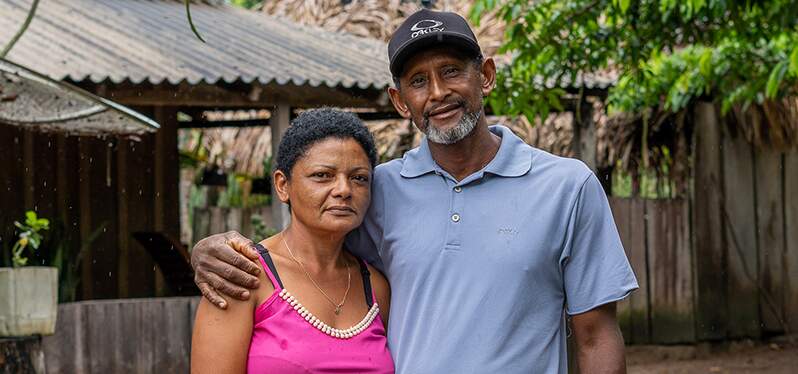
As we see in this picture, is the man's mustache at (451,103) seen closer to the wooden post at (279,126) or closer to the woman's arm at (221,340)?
the woman's arm at (221,340)

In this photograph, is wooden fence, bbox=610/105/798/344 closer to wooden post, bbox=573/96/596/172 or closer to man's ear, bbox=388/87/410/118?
wooden post, bbox=573/96/596/172

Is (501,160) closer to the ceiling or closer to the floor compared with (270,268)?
closer to the ceiling

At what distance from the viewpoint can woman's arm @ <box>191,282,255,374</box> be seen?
114 inches

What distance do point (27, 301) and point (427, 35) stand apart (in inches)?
168

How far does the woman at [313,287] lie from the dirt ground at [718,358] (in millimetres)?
7439

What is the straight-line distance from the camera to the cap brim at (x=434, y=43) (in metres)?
3.03

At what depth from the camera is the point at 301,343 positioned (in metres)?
3.00

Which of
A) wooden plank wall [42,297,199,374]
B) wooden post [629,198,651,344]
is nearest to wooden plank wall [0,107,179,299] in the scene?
wooden plank wall [42,297,199,374]

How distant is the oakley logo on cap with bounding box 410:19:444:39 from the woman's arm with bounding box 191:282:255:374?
33.3 inches

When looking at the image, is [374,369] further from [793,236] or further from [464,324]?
[793,236]

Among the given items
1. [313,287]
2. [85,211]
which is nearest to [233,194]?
[85,211]

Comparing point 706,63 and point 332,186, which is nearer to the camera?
point 332,186

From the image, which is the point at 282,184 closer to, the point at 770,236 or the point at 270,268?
the point at 270,268

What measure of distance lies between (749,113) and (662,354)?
7.97 ft
